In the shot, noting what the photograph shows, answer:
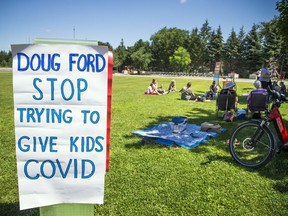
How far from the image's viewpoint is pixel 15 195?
3.51 m

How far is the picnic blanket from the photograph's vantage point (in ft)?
19.3

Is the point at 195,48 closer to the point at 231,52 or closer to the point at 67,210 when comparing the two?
the point at 231,52

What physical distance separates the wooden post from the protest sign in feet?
0.36

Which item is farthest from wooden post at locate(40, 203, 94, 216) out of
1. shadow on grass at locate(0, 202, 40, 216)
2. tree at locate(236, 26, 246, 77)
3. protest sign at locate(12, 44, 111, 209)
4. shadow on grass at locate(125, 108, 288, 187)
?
tree at locate(236, 26, 246, 77)

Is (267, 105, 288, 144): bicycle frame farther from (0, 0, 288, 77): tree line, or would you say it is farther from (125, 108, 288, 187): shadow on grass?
(0, 0, 288, 77): tree line

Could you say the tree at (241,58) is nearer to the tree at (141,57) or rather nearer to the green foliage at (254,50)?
the green foliage at (254,50)

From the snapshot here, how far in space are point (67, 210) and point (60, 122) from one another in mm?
819

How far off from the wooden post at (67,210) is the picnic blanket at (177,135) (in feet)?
12.2

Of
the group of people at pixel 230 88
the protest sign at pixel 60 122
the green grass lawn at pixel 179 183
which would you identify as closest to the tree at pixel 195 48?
the group of people at pixel 230 88

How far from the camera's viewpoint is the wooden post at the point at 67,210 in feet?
7.09

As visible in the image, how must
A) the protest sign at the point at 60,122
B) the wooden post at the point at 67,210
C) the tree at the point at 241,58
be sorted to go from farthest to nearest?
1. the tree at the point at 241,58
2. the wooden post at the point at 67,210
3. the protest sign at the point at 60,122

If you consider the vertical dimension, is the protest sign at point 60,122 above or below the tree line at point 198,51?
below

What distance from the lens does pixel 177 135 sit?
21.1 ft

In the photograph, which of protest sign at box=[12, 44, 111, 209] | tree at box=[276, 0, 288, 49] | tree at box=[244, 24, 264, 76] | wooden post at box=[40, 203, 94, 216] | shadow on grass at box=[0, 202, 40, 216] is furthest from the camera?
tree at box=[244, 24, 264, 76]
